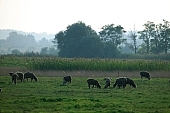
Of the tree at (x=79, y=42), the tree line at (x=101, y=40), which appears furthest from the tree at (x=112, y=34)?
the tree at (x=79, y=42)

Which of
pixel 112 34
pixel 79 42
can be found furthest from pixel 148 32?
pixel 79 42

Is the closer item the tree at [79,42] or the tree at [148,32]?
the tree at [79,42]

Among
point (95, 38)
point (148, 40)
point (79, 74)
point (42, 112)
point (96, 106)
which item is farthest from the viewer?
point (148, 40)

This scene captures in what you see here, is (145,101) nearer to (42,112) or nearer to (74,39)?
(42,112)

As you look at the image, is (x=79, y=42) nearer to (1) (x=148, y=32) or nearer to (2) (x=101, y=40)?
(2) (x=101, y=40)

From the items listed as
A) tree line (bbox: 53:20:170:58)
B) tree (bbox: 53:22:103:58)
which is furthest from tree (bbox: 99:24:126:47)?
tree (bbox: 53:22:103:58)

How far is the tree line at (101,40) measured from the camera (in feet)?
328

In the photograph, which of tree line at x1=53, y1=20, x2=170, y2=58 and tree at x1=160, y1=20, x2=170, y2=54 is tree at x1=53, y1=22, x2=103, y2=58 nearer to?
tree line at x1=53, y1=20, x2=170, y2=58

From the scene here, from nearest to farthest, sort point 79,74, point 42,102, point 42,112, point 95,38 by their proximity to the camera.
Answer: point 42,112 < point 42,102 < point 79,74 < point 95,38

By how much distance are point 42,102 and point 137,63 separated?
3123 cm

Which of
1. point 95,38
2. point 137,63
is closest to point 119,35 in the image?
point 95,38

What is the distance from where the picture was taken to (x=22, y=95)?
1073 inches

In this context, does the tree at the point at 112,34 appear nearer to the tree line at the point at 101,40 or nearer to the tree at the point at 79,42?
the tree line at the point at 101,40

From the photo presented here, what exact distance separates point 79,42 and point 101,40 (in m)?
6.02
